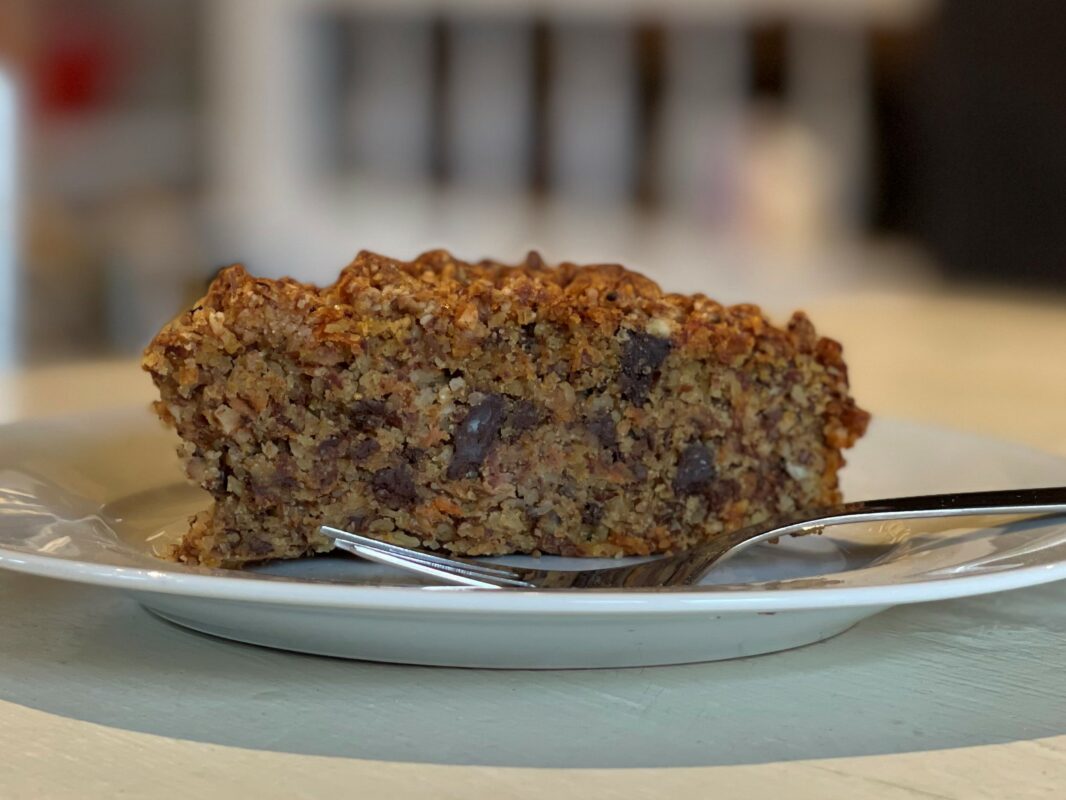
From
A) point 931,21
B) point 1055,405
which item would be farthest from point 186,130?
point 1055,405

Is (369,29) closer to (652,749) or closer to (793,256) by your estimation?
(793,256)

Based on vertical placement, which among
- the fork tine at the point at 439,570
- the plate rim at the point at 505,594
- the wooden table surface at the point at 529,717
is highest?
the plate rim at the point at 505,594

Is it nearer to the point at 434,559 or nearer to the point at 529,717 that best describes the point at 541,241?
the point at 434,559

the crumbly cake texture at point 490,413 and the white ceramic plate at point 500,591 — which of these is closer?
the white ceramic plate at point 500,591

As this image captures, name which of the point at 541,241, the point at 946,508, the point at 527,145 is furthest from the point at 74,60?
the point at 946,508

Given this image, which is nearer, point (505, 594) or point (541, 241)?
point (505, 594)

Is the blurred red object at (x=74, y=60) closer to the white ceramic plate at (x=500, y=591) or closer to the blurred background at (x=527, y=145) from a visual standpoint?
the blurred background at (x=527, y=145)

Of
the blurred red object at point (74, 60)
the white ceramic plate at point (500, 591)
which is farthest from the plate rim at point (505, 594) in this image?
the blurred red object at point (74, 60)
